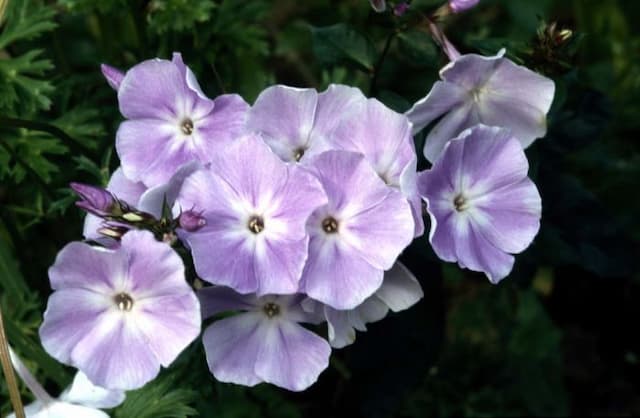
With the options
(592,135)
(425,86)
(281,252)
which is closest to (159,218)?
(281,252)

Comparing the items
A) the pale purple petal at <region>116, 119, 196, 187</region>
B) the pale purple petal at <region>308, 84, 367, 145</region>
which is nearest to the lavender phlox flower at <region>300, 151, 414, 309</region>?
the pale purple petal at <region>308, 84, 367, 145</region>

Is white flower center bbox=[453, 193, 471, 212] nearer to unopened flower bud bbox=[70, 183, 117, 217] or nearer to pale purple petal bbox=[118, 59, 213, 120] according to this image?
pale purple petal bbox=[118, 59, 213, 120]

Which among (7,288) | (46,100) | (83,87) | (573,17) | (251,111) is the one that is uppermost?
(251,111)

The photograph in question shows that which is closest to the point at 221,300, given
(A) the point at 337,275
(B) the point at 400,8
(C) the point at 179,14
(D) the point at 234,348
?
(D) the point at 234,348

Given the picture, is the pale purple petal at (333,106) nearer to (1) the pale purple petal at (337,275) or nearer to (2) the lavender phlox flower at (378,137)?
(2) the lavender phlox flower at (378,137)

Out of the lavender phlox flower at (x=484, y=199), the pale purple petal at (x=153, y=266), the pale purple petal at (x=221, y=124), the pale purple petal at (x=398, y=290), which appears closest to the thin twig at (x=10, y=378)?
the pale purple petal at (x=153, y=266)

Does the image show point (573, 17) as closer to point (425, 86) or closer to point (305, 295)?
point (425, 86)
